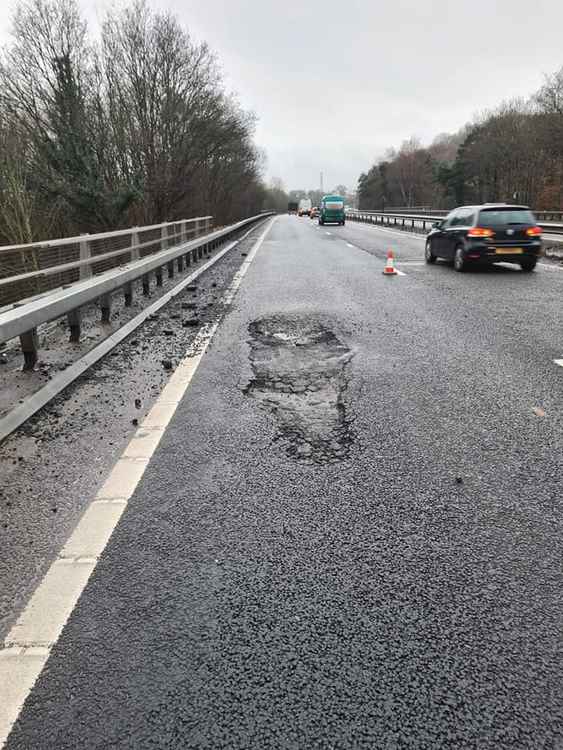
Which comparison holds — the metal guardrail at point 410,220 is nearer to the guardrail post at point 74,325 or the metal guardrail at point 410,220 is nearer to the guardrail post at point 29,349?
the guardrail post at point 74,325

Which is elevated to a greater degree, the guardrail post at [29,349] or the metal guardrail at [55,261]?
the metal guardrail at [55,261]

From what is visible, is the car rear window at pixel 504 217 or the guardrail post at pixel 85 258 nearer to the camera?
the guardrail post at pixel 85 258

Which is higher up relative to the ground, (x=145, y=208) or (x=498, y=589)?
(x=145, y=208)

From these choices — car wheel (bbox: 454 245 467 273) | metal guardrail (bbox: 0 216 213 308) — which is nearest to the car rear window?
car wheel (bbox: 454 245 467 273)

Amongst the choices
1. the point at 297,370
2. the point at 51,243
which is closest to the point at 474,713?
the point at 297,370

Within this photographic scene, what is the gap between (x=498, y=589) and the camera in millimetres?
2271

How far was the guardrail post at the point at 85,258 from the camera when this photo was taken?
725 centimetres

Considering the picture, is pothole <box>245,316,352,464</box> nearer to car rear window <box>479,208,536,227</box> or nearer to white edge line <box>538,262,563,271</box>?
car rear window <box>479,208,536,227</box>

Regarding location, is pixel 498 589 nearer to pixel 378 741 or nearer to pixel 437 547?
pixel 437 547

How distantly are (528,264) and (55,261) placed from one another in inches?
439

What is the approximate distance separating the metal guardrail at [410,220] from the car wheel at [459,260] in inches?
385

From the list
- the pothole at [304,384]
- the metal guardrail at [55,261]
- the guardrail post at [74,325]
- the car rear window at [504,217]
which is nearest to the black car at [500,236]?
the car rear window at [504,217]

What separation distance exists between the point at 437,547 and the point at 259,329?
17.4 ft

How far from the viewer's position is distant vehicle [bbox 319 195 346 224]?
5009 cm
